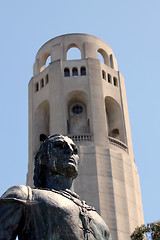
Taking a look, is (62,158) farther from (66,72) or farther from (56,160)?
(66,72)

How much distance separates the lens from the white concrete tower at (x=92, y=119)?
30.5m

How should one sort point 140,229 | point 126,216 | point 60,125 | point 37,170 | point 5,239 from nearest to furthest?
point 5,239, point 37,170, point 140,229, point 126,216, point 60,125

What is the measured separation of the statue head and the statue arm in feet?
1.38

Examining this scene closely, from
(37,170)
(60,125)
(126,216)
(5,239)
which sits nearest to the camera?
(5,239)

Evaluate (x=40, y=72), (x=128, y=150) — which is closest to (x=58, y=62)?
(x=40, y=72)

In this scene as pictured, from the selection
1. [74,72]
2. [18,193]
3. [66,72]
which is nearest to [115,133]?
[74,72]

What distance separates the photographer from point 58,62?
3638 centimetres

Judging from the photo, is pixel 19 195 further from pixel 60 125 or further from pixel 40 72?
pixel 40 72

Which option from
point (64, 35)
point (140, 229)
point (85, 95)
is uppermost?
point (64, 35)

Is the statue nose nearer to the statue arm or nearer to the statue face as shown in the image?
the statue face

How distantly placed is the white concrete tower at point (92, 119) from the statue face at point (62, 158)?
2545 centimetres

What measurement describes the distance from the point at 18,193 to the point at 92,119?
30343 mm

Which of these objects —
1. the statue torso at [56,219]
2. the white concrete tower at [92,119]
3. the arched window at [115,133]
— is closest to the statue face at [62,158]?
the statue torso at [56,219]

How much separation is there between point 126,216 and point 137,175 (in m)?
4.26
